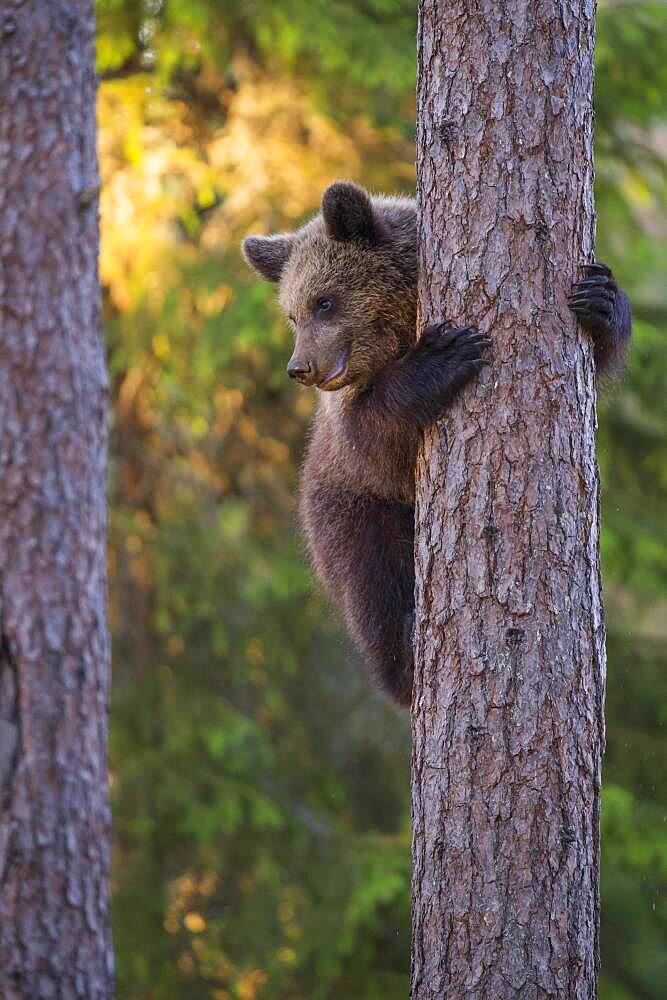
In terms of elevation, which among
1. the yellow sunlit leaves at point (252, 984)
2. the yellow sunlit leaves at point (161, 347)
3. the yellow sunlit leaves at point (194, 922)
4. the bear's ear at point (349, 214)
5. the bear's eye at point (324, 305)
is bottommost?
the yellow sunlit leaves at point (252, 984)

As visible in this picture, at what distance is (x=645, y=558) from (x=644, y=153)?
3.13 m

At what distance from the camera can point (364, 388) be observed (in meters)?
4.61

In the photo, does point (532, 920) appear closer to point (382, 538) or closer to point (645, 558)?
point (382, 538)

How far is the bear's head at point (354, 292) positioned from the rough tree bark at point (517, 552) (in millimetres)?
1117

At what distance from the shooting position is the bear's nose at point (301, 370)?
4.55m

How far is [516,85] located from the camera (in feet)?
11.6

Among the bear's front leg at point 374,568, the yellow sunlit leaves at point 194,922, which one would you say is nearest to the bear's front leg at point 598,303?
the bear's front leg at point 374,568

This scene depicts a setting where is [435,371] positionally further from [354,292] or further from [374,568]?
[374,568]

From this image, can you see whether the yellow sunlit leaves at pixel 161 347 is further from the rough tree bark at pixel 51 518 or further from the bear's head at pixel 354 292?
the bear's head at pixel 354 292

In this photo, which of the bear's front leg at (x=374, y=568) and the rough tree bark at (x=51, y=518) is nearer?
the rough tree bark at (x=51, y=518)

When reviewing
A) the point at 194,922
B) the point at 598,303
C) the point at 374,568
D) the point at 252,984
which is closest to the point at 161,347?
the point at 374,568

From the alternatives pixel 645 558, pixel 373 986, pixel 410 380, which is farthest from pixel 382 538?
pixel 373 986

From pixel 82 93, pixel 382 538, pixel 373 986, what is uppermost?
pixel 82 93

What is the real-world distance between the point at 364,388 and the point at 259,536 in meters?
5.57
